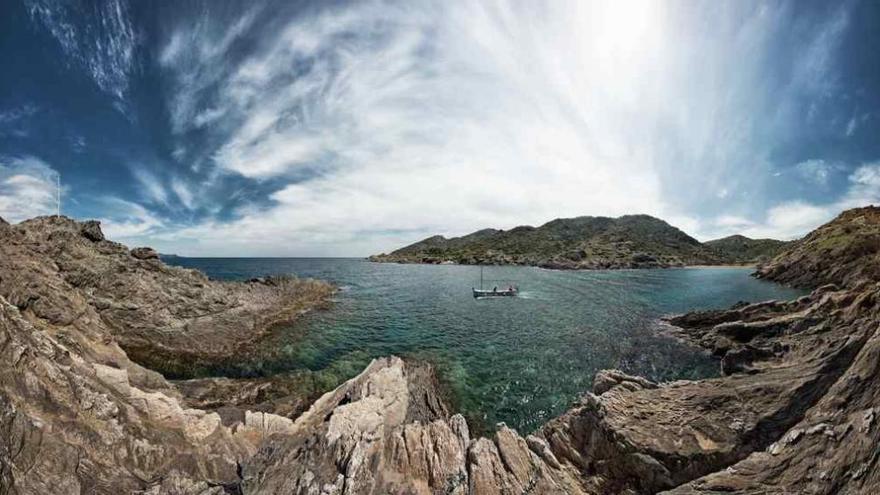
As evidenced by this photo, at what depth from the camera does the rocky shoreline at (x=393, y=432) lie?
7.29m

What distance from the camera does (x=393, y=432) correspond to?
11719 millimetres

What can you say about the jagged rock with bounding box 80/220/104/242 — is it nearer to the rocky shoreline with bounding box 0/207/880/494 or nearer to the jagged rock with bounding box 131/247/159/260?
the jagged rock with bounding box 131/247/159/260

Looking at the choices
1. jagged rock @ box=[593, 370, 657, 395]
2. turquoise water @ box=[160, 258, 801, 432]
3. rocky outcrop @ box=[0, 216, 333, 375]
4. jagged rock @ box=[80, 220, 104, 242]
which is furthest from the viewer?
jagged rock @ box=[80, 220, 104, 242]

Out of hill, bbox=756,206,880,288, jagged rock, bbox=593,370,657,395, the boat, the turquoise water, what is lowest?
the turquoise water

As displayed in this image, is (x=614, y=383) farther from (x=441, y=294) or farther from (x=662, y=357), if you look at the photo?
(x=441, y=294)

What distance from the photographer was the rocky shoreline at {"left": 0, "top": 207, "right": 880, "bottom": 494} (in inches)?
287

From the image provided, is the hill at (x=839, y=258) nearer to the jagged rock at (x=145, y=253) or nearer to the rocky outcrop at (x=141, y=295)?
the rocky outcrop at (x=141, y=295)

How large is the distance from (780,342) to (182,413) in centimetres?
3475

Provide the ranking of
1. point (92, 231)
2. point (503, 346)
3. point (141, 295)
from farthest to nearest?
point (503, 346), point (92, 231), point (141, 295)

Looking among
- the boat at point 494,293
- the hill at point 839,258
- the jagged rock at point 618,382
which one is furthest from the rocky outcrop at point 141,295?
the hill at point 839,258

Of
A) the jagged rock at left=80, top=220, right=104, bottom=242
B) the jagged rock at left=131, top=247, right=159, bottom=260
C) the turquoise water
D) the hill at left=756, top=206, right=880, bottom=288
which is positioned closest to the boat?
the turquoise water

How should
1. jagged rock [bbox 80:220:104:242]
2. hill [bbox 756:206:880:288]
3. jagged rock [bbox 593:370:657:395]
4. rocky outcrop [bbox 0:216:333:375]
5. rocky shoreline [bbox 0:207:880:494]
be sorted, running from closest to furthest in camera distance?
rocky shoreline [bbox 0:207:880:494] < jagged rock [bbox 593:370:657:395] < rocky outcrop [bbox 0:216:333:375] < jagged rock [bbox 80:220:104:242] < hill [bbox 756:206:880:288]

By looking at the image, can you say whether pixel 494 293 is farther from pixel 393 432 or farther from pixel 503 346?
pixel 393 432

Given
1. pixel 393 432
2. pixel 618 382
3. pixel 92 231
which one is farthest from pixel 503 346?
pixel 92 231
